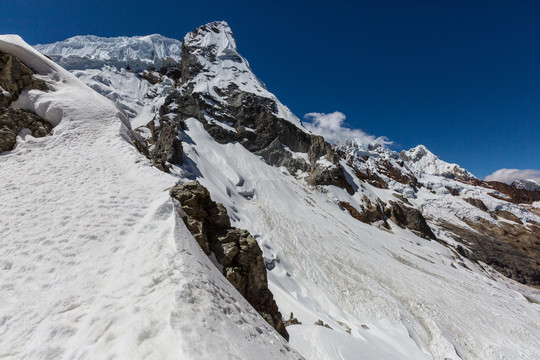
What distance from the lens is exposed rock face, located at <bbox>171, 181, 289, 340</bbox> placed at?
10.1 metres

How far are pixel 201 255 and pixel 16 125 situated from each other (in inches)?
491

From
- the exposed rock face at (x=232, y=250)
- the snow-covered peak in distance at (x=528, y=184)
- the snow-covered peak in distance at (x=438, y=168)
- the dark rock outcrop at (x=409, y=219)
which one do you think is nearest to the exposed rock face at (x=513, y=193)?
the snow-covered peak in distance at (x=438, y=168)

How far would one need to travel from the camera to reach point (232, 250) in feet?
34.8

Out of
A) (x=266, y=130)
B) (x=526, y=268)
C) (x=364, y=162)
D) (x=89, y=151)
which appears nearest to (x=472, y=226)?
(x=526, y=268)

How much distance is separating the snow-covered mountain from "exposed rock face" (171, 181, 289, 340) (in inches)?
2.7

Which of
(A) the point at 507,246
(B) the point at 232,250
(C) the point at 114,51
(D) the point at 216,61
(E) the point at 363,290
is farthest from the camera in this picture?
(C) the point at 114,51

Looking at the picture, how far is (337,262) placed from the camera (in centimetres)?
3453

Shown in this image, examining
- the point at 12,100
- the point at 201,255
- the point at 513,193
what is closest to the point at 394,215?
the point at 201,255

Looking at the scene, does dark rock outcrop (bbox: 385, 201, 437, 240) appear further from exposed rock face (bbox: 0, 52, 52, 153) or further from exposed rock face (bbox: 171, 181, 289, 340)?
exposed rock face (bbox: 0, 52, 52, 153)

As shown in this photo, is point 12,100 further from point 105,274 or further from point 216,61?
point 216,61

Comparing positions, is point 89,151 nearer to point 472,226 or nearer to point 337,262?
point 337,262

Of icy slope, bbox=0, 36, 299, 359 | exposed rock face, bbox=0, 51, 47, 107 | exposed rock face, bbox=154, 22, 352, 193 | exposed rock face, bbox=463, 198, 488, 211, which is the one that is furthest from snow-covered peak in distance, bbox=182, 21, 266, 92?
exposed rock face, bbox=463, 198, 488, 211

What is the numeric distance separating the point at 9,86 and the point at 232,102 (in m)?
76.1

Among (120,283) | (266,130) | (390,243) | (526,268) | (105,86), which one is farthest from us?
(105,86)
